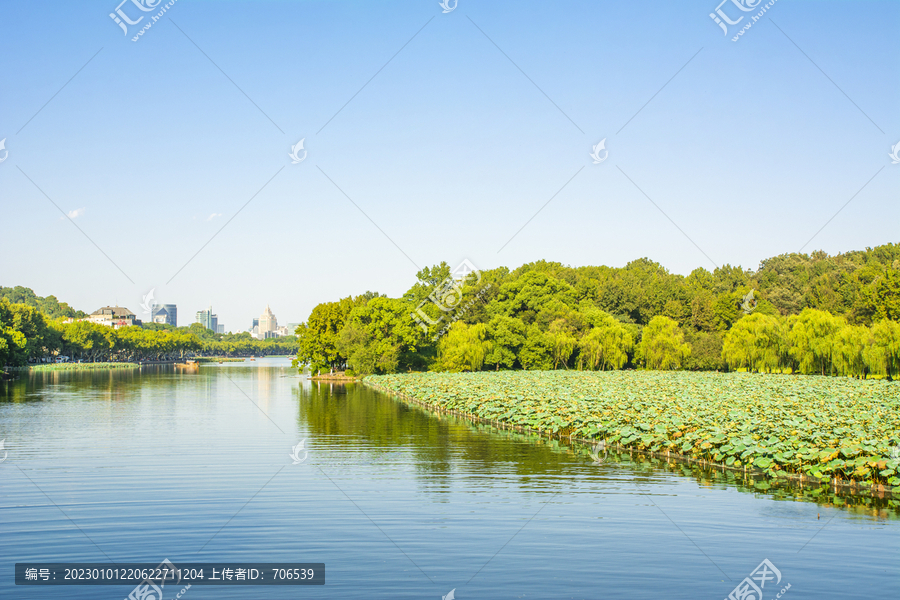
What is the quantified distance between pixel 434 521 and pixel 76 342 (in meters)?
104

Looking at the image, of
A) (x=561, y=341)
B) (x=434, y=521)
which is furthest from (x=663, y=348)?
(x=434, y=521)

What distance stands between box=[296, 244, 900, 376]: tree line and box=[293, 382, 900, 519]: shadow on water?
28082mm

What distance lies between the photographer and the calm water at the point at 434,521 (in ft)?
28.0

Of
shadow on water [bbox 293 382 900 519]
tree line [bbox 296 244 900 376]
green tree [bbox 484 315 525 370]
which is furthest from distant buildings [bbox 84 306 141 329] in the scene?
shadow on water [bbox 293 382 900 519]

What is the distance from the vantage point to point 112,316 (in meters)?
174

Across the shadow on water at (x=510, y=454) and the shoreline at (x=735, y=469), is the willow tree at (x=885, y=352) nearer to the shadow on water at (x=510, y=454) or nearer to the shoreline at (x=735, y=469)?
the shoreline at (x=735, y=469)

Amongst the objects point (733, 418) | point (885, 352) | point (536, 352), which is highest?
point (885, 352)

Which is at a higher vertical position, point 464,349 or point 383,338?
point 383,338

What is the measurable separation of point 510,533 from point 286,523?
387 centimetres

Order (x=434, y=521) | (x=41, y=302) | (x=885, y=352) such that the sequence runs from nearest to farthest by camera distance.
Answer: (x=434, y=521)
(x=885, y=352)
(x=41, y=302)

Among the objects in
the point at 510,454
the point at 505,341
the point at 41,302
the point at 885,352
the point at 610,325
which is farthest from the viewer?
the point at 41,302

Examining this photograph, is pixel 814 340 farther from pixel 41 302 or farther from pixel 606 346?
pixel 41 302

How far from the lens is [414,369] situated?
63875 millimetres

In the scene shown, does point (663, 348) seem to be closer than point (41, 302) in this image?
Yes
